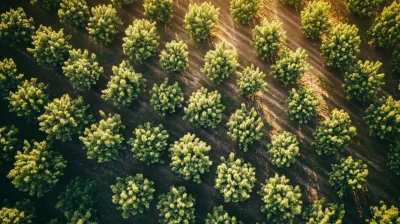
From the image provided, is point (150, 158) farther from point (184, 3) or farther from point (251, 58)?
point (184, 3)

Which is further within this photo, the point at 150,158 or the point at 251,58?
the point at 251,58

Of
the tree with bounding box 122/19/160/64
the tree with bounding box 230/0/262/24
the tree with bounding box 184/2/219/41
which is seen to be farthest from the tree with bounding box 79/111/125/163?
the tree with bounding box 230/0/262/24

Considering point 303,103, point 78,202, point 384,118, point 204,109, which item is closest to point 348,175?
point 384,118

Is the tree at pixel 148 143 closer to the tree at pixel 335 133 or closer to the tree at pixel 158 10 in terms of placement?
the tree at pixel 158 10

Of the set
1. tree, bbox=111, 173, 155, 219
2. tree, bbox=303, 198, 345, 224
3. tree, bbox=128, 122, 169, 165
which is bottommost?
tree, bbox=111, 173, 155, 219

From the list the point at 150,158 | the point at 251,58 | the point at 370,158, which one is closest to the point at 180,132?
the point at 150,158

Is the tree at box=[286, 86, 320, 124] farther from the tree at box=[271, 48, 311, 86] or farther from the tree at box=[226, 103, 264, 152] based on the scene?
the tree at box=[226, 103, 264, 152]

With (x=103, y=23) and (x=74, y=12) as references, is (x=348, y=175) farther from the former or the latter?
(x=74, y=12)
